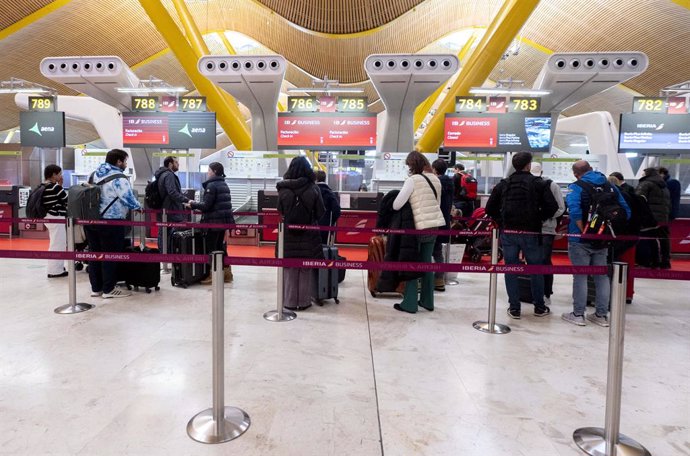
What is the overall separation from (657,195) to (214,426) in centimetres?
756

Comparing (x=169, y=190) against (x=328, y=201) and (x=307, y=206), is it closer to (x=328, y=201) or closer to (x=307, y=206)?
(x=328, y=201)

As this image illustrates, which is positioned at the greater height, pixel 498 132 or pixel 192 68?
pixel 192 68

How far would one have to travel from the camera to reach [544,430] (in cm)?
248

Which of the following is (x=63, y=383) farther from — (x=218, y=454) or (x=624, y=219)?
(x=624, y=219)

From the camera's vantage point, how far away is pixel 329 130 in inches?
410

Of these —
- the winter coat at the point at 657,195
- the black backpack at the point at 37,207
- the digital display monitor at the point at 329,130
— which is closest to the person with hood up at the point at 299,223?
the black backpack at the point at 37,207

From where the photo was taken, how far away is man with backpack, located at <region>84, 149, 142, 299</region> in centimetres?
501

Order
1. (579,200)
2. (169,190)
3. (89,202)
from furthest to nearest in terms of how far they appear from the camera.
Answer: (169,190) → (89,202) → (579,200)

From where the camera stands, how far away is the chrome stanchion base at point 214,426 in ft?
7.61

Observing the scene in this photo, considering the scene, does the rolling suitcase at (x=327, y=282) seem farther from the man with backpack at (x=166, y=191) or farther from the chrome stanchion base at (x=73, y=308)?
the man with backpack at (x=166, y=191)

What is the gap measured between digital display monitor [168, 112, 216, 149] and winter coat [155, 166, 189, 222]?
13.9 ft

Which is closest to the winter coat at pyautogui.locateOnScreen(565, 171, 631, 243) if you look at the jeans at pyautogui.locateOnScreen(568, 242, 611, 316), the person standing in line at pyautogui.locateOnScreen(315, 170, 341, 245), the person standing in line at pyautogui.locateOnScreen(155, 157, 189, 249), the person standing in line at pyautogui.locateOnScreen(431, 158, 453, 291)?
the jeans at pyautogui.locateOnScreen(568, 242, 611, 316)

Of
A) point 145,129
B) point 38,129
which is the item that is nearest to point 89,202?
point 145,129

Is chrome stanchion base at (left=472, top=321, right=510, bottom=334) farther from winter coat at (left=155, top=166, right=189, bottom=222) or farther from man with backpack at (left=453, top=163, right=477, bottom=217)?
winter coat at (left=155, top=166, right=189, bottom=222)
